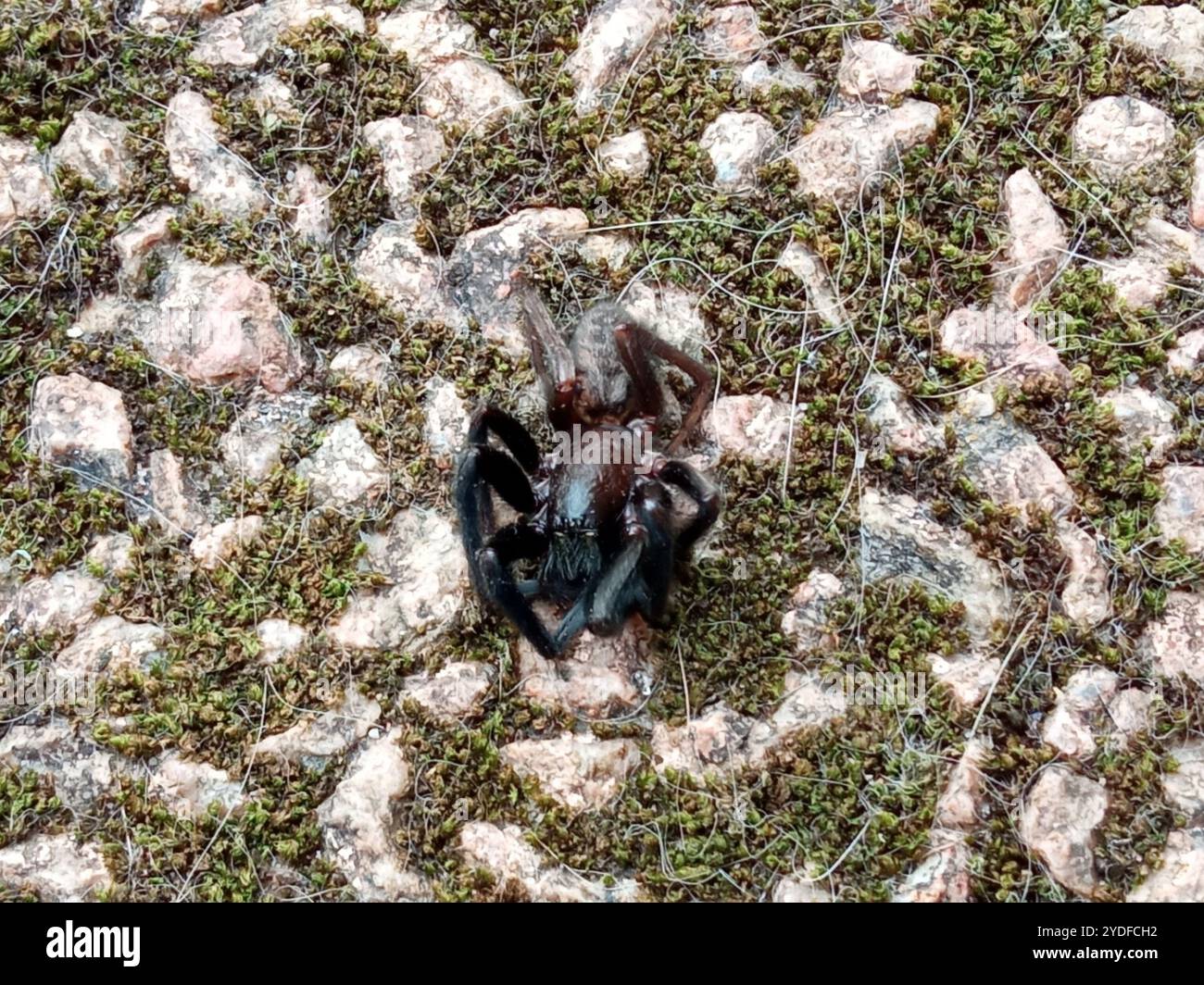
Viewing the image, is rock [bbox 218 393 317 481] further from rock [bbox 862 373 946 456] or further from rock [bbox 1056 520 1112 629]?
rock [bbox 1056 520 1112 629]

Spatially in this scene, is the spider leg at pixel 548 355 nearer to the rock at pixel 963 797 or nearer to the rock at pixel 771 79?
the rock at pixel 771 79

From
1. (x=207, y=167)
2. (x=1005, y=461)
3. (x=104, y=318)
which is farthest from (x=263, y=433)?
(x=1005, y=461)

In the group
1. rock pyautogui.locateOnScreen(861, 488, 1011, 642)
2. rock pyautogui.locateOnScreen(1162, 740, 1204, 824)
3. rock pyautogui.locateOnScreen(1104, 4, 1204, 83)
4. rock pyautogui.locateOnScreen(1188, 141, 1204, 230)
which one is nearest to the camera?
rock pyautogui.locateOnScreen(1162, 740, 1204, 824)

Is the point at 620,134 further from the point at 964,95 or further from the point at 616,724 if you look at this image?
the point at 616,724

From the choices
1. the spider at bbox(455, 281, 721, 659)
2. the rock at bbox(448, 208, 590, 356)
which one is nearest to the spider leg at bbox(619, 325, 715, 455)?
the spider at bbox(455, 281, 721, 659)

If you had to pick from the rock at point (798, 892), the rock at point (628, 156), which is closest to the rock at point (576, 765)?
the rock at point (798, 892)

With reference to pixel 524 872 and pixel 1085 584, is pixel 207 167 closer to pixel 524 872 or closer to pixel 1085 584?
pixel 524 872

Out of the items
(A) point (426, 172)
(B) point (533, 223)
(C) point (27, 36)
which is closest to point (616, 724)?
(B) point (533, 223)
